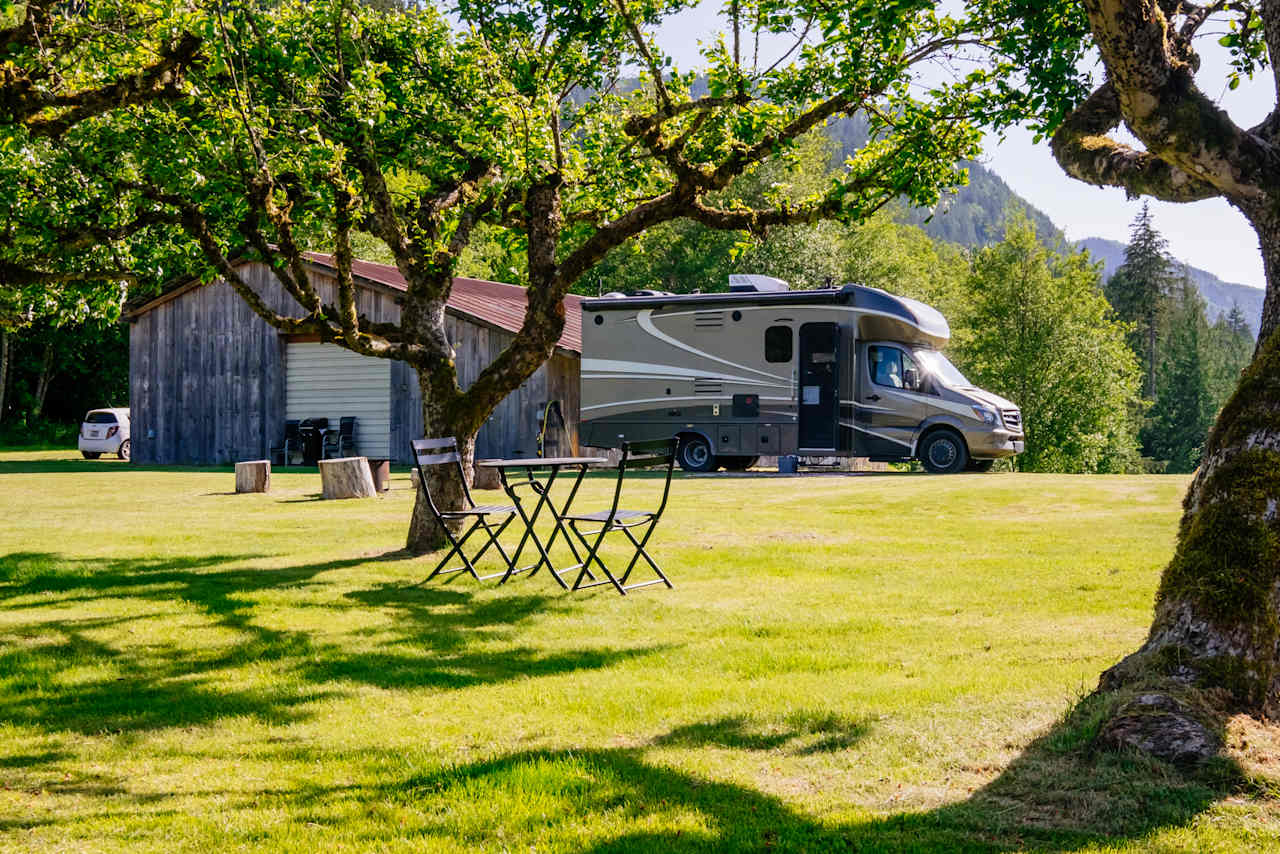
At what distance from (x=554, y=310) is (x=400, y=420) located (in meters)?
17.0

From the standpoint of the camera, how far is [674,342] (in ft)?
68.8

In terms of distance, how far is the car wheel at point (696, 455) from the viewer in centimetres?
2106

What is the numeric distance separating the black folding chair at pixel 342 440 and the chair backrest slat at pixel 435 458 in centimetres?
1763

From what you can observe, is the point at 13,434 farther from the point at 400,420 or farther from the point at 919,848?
the point at 919,848

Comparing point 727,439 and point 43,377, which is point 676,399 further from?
point 43,377

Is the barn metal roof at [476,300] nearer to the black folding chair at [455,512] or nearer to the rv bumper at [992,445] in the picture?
the rv bumper at [992,445]

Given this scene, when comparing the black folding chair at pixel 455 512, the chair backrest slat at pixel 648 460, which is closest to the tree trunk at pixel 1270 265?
the chair backrest slat at pixel 648 460

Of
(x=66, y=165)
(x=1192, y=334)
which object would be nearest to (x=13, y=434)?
(x=66, y=165)

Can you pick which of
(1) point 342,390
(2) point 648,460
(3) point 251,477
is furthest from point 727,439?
(2) point 648,460

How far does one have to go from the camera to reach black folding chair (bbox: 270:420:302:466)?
2700 cm

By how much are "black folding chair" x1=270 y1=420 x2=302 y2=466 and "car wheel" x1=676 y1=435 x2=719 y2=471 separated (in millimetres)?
10218

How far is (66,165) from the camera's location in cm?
1074

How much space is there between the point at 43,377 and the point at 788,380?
125 ft

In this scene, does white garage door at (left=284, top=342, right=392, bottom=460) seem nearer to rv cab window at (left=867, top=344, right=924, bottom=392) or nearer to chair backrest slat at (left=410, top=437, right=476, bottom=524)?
rv cab window at (left=867, top=344, right=924, bottom=392)
